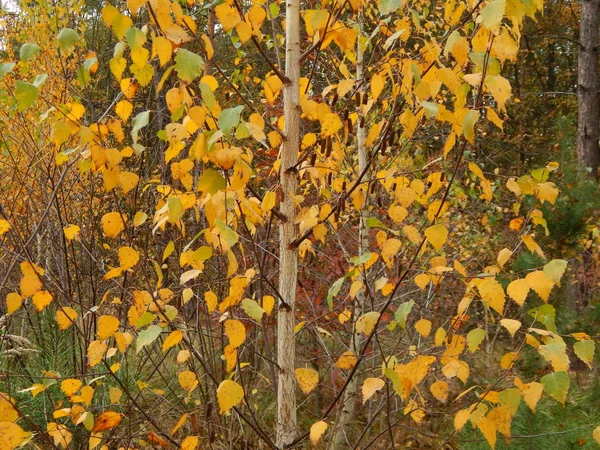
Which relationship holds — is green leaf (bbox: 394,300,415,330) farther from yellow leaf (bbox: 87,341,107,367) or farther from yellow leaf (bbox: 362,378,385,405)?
yellow leaf (bbox: 87,341,107,367)

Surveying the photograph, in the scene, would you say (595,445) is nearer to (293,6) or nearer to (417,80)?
(417,80)

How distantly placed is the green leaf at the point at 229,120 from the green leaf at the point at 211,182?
0.43 ft

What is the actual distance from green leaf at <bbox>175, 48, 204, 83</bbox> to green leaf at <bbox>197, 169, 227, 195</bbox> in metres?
0.21

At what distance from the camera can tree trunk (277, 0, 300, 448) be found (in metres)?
1.76

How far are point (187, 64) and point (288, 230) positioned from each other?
26.9 inches

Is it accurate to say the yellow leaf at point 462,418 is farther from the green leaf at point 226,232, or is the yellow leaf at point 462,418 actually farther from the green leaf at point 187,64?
the green leaf at point 187,64

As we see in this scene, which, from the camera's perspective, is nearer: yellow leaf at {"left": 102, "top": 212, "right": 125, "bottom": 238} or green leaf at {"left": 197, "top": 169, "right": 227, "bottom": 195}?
green leaf at {"left": 197, "top": 169, "right": 227, "bottom": 195}

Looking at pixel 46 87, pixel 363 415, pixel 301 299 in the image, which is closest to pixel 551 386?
pixel 301 299

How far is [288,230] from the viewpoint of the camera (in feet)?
5.95

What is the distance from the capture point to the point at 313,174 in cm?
197

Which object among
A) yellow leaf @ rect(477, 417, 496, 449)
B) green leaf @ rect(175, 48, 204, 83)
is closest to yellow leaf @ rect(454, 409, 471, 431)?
yellow leaf @ rect(477, 417, 496, 449)

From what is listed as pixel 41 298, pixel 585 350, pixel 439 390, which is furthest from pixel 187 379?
pixel 585 350

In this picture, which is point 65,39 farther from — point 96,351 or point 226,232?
point 96,351

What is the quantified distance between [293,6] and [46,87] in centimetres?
414
